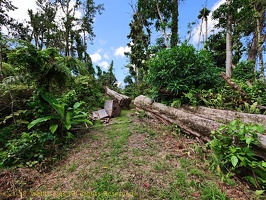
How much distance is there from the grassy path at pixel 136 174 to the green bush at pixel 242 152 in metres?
0.20

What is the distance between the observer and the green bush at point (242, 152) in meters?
1.61

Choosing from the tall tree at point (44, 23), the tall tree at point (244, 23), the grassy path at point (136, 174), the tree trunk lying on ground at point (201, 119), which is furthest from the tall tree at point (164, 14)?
the tall tree at point (44, 23)

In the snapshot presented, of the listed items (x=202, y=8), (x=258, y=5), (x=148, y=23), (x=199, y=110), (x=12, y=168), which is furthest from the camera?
(x=148, y=23)

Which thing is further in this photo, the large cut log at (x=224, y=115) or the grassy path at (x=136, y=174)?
the large cut log at (x=224, y=115)

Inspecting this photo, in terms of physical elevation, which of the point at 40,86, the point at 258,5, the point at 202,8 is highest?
the point at 202,8

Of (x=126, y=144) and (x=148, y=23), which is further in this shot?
(x=148, y=23)

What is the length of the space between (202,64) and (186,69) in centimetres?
51

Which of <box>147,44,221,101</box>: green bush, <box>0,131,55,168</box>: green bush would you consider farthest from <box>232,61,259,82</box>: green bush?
<box>0,131,55,168</box>: green bush

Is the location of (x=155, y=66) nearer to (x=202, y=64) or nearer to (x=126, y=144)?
(x=202, y=64)

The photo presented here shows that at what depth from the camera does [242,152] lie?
67.6 inches

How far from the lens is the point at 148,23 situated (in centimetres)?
1227

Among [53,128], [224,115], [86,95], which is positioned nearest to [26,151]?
[53,128]

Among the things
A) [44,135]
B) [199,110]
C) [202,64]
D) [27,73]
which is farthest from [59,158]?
[202,64]

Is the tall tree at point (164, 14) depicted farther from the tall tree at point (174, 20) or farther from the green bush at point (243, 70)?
the green bush at point (243, 70)
